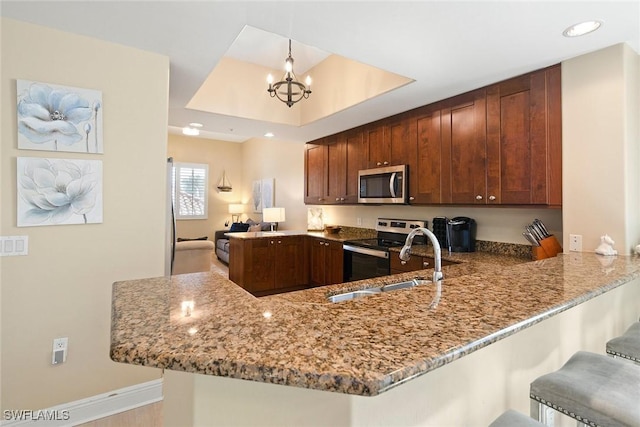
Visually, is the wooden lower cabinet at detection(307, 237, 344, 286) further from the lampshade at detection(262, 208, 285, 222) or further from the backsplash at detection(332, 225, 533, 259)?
the backsplash at detection(332, 225, 533, 259)

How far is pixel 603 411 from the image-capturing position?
1055 mm

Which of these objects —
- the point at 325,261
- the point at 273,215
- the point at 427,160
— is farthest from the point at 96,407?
the point at 273,215

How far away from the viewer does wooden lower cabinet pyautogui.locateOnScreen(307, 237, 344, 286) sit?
4.09m

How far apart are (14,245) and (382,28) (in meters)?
2.49

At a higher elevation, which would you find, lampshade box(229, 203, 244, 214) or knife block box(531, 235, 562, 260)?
lampshade box(229, 203, 244, 214)

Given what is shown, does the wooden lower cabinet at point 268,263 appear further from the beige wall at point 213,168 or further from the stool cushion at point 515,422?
the beige wall at point 213,168

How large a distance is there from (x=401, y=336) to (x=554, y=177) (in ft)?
7.47

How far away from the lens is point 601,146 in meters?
2.09

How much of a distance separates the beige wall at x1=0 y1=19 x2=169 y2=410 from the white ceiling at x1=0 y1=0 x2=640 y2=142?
0.16 m

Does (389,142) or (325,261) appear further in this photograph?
(325,261)

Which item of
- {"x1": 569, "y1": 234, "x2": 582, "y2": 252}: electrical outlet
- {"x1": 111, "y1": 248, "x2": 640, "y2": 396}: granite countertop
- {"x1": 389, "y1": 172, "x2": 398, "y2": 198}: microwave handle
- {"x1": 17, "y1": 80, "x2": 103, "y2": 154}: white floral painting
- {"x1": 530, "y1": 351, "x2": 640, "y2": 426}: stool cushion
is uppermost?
{"x1": 17, "y1": 80, "x2": 103, "y2": 154}: white floral painting

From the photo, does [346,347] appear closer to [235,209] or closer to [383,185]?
[383,185]

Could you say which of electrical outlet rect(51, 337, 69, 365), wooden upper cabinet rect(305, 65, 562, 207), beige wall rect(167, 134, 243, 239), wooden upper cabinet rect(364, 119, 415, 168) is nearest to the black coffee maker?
wooden upper cabinet rect(305, 65, 562, 207)

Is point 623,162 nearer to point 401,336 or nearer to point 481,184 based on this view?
point 481,184
